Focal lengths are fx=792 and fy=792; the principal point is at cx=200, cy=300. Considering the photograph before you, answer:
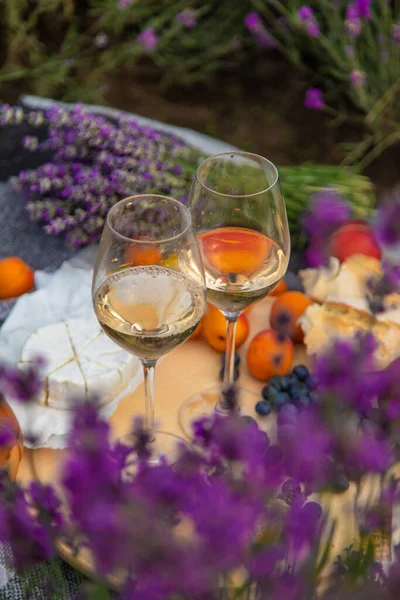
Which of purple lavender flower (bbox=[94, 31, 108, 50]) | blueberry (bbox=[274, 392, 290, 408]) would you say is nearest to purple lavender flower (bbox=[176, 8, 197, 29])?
purple lavender flower (bbox=[94, 31, 108, 50])

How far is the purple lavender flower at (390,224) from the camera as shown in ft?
1.65

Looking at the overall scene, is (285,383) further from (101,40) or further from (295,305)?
(101,40)

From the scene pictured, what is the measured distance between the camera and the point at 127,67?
349cm

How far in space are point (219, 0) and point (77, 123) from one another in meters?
1.81

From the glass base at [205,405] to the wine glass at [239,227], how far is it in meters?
0.17

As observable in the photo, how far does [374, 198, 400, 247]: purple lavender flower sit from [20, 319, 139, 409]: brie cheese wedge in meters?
0.65

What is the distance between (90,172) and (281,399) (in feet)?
2.23

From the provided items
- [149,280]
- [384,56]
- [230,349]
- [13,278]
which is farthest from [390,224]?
[384,56]

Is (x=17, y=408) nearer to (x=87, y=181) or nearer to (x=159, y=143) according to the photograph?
(x=87, y=181)

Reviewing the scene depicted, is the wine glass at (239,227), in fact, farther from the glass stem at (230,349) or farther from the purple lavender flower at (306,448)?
the purple lavender flower at (306,448)

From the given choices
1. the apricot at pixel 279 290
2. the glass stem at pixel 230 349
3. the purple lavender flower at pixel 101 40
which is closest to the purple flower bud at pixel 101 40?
the purple lavender flower at pixel 101 40

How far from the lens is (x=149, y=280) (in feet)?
3.30

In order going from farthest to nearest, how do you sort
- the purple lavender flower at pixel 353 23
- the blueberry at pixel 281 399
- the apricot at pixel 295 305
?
the purple lavender flower at pixel 353 23, the apricot at pixel 295 305, the blueberry at pixel 281 399

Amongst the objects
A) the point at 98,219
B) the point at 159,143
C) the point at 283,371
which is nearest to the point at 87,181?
the point at 98,219
